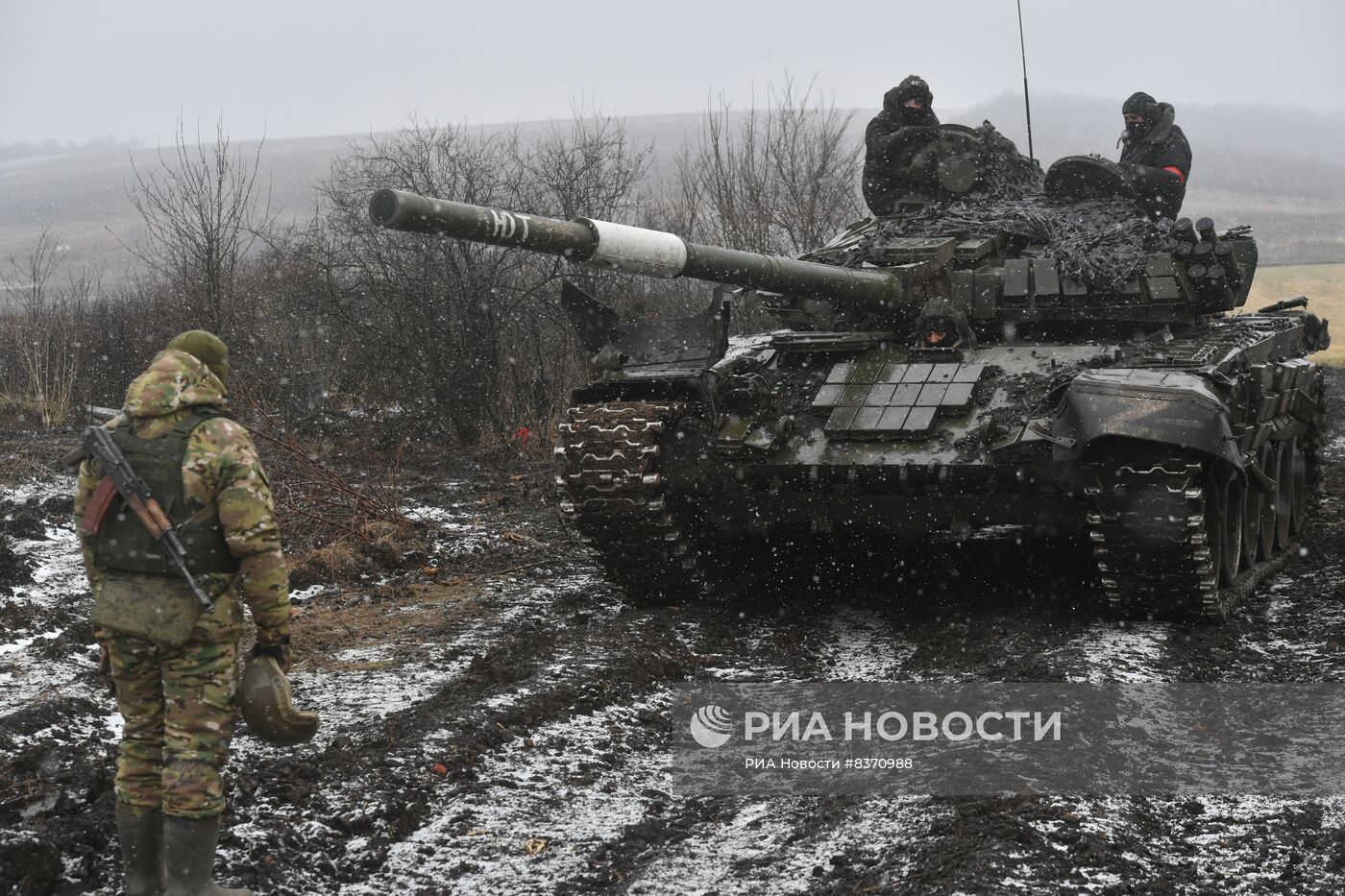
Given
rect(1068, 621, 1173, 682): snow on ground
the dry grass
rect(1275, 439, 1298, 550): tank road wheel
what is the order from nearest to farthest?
rect(1068, 621, 1173, 682): snow on ground → rect(1275, 439, 1298, 550): tank road wheel → the dry grass

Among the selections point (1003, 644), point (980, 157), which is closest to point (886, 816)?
point (1003, 644)

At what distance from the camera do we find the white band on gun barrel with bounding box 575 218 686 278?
245 inches

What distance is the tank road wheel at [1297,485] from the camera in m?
10.2

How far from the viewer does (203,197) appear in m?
16.2

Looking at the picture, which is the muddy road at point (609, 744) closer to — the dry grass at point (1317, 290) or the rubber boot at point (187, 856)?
the rubber boot at point (187, 856)

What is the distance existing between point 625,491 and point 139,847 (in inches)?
158

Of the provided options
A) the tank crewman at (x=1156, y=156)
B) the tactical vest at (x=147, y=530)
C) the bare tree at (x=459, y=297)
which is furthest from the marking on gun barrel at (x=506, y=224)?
the bare tree at (x=459, y=297)

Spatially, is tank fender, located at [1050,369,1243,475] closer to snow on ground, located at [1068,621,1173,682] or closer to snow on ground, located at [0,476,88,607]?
snow on ground, located at [1068,621,1173,682]

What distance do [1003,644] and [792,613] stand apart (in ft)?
5.53

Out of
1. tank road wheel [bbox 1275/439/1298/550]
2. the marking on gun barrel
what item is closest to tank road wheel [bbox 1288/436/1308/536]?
tank road wheel [bbox 1275/439/1298/550]

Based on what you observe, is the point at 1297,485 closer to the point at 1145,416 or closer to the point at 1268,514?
the point at 1268,514

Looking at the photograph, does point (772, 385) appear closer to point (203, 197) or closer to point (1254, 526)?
point (1254, 526)

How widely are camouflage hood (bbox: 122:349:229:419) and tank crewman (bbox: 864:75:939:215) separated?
6781 millimetres

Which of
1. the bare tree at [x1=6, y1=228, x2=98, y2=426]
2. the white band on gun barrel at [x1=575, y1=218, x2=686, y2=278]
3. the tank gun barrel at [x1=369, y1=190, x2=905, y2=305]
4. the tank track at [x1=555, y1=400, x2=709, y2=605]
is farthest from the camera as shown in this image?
the bare tree at [x1=6, y1=228, x2=98, y2=426]
